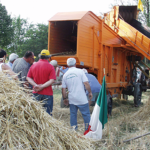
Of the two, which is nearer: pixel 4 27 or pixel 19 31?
pixel 4 27

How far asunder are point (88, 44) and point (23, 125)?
14.9ft

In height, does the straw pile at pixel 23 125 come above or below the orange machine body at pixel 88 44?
below

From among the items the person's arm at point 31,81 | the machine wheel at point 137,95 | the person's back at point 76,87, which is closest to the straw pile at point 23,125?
the person's arm at point 31,81

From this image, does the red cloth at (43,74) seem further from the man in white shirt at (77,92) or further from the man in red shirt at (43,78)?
the man in white shirt at (77,92)

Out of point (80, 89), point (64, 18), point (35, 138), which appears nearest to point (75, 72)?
point (80, 89)

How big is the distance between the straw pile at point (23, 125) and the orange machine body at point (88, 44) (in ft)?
11.7

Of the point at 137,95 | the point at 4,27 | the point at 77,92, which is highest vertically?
the point at 4,27

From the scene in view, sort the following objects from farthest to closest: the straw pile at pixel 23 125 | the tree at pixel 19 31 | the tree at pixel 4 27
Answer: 1. the tree at pixel 19 31
2. the tree at pixel 4 27
3. the straw pile at pixel 23 125

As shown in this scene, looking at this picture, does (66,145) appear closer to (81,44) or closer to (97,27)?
(81,44)

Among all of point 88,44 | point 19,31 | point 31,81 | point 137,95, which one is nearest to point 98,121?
point 31,81

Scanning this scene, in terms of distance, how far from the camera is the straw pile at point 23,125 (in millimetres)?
2146

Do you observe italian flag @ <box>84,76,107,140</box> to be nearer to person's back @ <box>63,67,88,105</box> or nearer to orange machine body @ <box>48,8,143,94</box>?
person's back @ <box>63,67,88,105</box>

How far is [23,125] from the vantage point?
89.4 inches

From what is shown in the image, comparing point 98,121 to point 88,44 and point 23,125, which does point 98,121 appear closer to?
point 23,125
